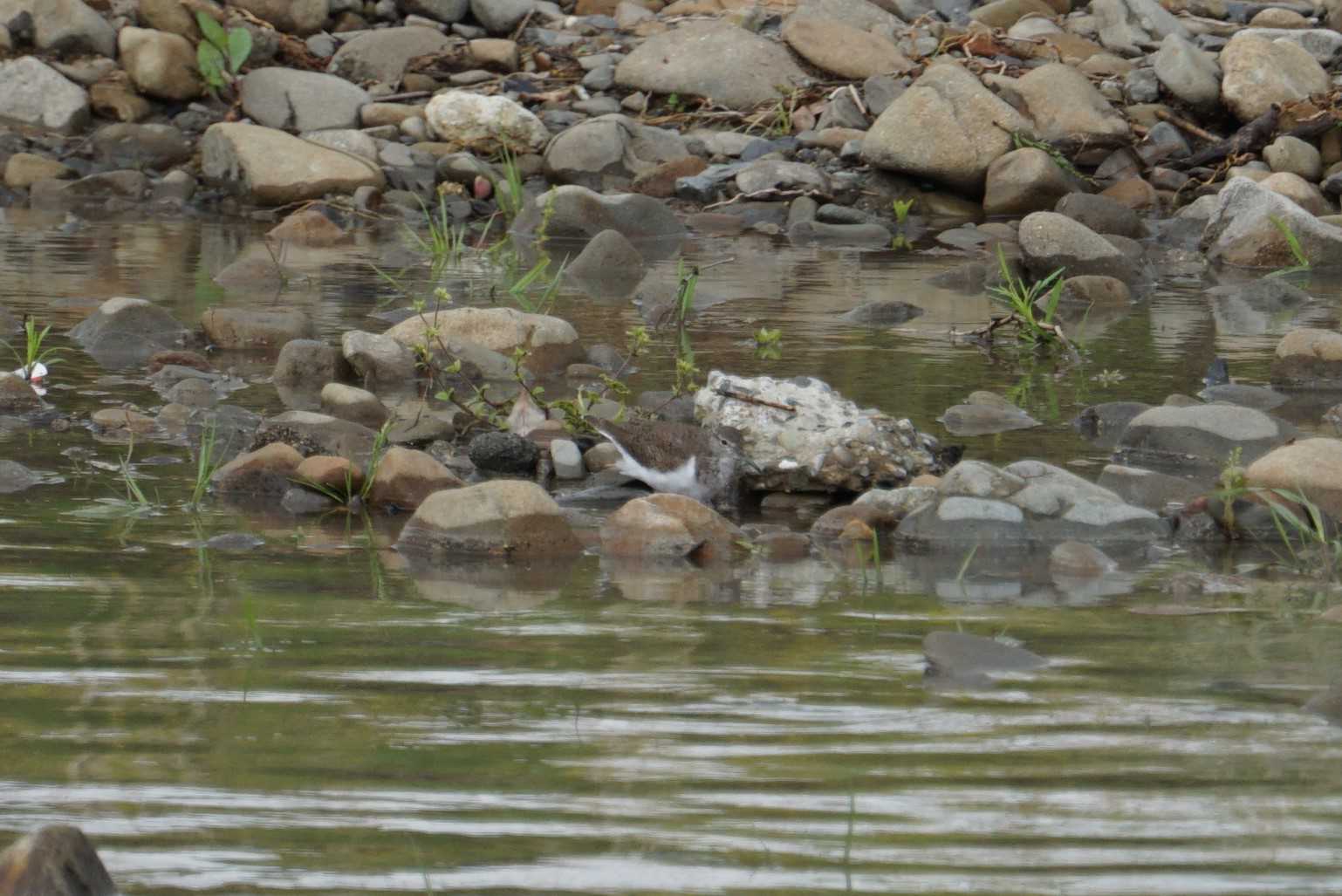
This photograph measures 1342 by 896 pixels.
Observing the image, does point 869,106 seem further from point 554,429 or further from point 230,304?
point 554,429

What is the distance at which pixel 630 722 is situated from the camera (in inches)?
106

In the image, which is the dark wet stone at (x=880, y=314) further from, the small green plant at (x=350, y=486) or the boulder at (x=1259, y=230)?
the small green plant at (x=350, y=486)

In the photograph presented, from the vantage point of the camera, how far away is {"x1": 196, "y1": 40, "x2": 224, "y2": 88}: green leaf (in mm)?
15125

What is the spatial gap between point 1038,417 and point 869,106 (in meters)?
8.87

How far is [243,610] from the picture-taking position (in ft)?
11.5

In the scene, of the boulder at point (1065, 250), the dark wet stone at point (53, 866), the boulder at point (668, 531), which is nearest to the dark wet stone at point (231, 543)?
the boulder at point (668, 531)

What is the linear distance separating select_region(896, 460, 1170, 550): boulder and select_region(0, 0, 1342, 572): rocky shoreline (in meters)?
1.38

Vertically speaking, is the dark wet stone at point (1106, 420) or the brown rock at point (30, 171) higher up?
the dark wet stone at point (1106, 420)

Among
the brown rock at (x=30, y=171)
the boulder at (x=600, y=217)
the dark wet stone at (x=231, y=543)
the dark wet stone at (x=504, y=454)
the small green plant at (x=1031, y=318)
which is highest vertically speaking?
the dark wet stone at (x=231, y=543)

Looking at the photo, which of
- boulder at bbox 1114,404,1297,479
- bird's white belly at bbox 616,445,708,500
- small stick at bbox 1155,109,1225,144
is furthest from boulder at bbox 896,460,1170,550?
small stick at bbox 1155,109,1225,144

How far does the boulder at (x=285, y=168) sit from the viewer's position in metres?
13.7

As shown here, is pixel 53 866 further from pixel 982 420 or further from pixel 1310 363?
pixel 1310 363

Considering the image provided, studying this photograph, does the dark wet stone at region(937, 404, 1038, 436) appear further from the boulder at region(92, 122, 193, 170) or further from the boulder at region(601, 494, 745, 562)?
the boulder at region(92, 122, 193, 170)

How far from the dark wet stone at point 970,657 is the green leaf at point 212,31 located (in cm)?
1308
